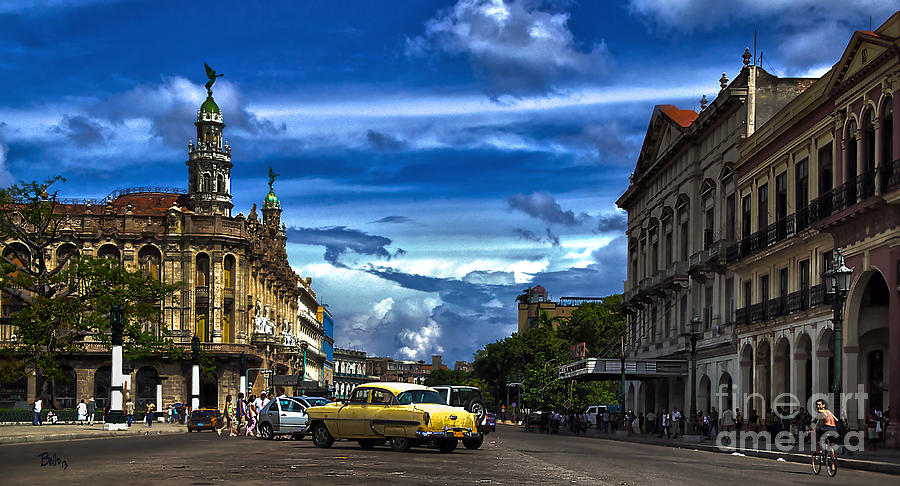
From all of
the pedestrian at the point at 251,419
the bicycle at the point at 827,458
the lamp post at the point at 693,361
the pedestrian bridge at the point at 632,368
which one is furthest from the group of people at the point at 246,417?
the pedestrian bridge at the point at 632,368

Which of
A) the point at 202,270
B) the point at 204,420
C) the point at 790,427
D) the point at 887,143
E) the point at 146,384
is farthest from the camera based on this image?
the point at 202,270

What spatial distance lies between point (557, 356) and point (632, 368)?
2321 inches

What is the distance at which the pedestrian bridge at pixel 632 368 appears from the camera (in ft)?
203

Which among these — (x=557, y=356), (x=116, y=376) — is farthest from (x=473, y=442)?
(x=557, y=356)

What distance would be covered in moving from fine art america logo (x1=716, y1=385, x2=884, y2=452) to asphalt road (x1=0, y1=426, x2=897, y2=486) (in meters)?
6.02

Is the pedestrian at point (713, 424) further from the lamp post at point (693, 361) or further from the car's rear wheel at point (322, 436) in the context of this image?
the car's rear wheel at point (322, 436)

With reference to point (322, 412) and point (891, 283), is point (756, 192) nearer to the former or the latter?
point (891, 283)

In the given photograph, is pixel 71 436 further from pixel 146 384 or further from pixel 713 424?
pixel 146 384

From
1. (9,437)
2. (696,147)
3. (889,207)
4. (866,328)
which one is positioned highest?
(696,147)

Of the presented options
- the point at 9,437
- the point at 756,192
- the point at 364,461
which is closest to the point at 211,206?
the point at 756,192

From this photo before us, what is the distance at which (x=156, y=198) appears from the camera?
107562mm

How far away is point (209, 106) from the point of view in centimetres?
10325

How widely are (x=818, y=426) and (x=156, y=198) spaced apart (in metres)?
91.4

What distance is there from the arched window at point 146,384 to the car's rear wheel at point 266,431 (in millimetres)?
52944
